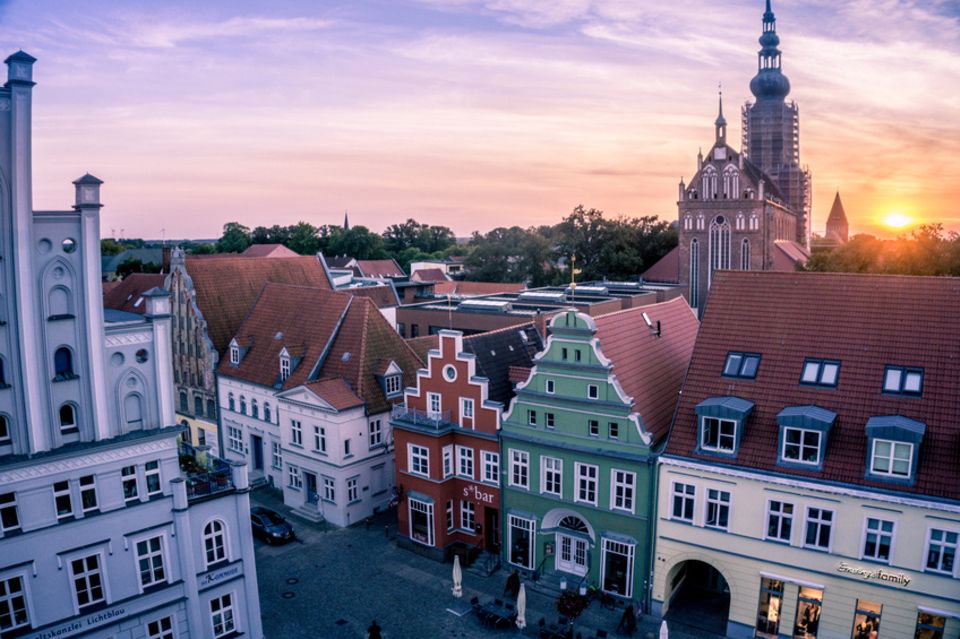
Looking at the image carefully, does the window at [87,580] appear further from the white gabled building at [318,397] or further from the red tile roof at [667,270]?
the red tile roof at [667,270]

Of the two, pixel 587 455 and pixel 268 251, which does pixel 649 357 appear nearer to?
pixel 587 455

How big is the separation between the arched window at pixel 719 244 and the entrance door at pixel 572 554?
55573mm

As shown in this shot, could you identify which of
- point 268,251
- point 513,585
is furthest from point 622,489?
point 268,251

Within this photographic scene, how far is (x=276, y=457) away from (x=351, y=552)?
10125 millimetres

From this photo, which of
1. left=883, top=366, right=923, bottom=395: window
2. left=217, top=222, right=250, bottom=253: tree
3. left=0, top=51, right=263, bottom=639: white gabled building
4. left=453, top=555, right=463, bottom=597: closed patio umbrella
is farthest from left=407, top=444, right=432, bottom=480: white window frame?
left=217, top=222, right=250, bottom=253: tree

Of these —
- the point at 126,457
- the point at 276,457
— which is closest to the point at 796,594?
the point at 126,457

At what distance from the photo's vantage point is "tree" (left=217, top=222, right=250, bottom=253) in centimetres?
15562

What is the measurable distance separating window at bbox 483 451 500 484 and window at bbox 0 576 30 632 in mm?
17701

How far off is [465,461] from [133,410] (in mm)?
14710

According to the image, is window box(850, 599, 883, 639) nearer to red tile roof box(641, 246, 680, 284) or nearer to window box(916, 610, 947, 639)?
window box(916, 610, 947, 639)

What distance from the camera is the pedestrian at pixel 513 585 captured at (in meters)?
28.4

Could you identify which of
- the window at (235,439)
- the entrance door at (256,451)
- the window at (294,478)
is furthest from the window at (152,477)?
the window at (235,439)

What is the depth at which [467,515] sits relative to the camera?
3266 centimetres

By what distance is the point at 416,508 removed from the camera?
3269cm
